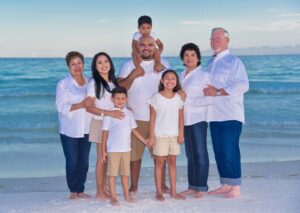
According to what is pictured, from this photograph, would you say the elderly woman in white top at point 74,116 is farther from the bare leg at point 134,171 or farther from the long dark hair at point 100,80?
the bare leg at point 134,171

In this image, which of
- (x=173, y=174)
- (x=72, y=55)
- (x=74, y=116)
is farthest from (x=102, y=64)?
(x=173, y=174)

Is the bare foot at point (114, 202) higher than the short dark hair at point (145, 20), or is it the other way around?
the short dark hair at point (145, 20)

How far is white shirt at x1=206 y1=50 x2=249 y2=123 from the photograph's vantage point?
5.06m

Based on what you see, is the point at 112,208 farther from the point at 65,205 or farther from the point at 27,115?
the point at 27,115

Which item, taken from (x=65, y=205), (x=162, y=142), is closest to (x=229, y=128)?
(x=162, y=142)

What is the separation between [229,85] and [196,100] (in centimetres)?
38

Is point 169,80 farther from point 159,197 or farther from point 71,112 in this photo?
point 159,197

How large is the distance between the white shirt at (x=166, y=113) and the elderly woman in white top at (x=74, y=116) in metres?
0.67

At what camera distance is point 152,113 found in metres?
4.98

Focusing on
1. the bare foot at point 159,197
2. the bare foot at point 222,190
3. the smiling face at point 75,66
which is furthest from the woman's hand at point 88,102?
the bare foot at point 222,190

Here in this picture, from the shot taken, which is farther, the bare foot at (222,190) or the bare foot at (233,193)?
the bare foot at (222,190)

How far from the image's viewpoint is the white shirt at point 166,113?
4980mm

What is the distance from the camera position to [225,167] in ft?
17.3

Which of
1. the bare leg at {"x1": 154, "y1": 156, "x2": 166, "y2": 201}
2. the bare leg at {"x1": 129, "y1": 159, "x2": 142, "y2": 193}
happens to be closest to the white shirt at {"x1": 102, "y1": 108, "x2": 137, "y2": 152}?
the bare leg at {"x1": 154, "y1": 156, "x2": 166, "y2": 201}
